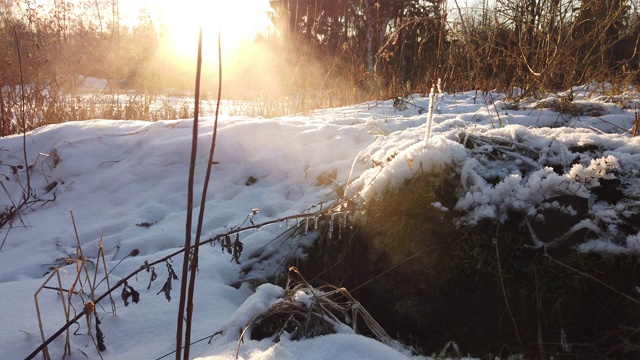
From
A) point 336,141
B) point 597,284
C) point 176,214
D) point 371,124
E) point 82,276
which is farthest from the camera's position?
point 371,124

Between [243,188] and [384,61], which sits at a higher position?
[384,61]

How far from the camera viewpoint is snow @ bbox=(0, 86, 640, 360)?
1324 millimetres

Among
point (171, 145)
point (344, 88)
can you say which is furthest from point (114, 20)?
point (171, 145)

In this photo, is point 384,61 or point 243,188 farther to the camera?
point 384,61

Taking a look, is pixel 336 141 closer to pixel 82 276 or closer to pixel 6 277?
pixel 82 276

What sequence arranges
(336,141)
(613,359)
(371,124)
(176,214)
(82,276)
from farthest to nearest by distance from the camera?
(371,124), (336,141), (176,214), (82,276), (613,359)

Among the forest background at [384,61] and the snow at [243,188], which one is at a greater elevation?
the forest background at [384,61]

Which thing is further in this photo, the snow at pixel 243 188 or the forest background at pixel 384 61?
the forest background at pixel 384 61

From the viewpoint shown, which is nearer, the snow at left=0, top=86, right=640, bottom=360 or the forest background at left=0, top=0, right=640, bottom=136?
the snow at left=0, top=86, right=640, bottom=360

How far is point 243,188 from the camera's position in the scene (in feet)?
8.94

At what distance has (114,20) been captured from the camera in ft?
49.3

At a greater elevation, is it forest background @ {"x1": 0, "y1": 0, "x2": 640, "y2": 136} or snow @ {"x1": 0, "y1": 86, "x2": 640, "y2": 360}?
forest background @ {"x1": 0, "y1": 0, "x2": 640, "y2": 136}

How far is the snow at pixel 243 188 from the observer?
1.32 metres

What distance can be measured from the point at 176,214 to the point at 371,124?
60.2 inches
